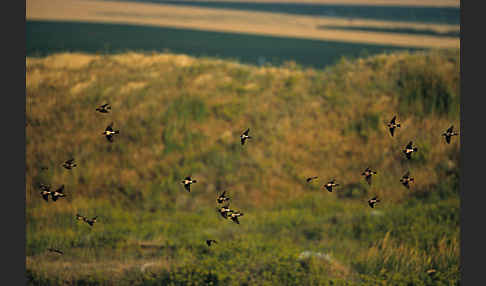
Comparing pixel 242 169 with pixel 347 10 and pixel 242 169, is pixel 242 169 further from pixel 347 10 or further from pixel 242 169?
pixel 347 10

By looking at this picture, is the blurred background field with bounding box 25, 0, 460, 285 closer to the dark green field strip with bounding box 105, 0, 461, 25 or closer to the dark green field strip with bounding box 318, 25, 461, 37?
the dark green field strip with bounding box 318, 25, 461, 37

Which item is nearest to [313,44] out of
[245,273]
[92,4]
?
[92,4]

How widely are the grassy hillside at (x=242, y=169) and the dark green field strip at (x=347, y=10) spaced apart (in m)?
19.1

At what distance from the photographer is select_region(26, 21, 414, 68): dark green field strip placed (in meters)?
34.2

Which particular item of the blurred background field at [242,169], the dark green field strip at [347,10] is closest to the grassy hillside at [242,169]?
the blurred background field at [242,169]

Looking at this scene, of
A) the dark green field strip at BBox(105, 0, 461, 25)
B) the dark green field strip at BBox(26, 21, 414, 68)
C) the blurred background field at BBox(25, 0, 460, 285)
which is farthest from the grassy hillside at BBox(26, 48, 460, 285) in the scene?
the dark green field strip at BBox(105, 0, 461, 25)

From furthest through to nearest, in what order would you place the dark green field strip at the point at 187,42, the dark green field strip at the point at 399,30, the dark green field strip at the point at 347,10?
the dark green field strip at the point at 347,10 → the dark green field strip at the point at 187,42 → the dark green field strip at the point at 399,30

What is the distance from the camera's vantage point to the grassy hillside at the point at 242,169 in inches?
415

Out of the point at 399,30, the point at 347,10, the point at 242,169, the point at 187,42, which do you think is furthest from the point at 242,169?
the point at 347,10

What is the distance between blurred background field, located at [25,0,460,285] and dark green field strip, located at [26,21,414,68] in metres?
11.0

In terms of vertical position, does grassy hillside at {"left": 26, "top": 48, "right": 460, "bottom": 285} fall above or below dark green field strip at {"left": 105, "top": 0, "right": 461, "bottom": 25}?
below

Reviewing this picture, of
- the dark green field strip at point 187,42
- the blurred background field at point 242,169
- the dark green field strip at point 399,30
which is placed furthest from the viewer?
the dark green field strip at point 187,42

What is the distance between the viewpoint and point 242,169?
1845 centimetres

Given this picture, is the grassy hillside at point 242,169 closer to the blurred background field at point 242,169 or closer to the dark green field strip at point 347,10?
the blurred background field at point 242,169
